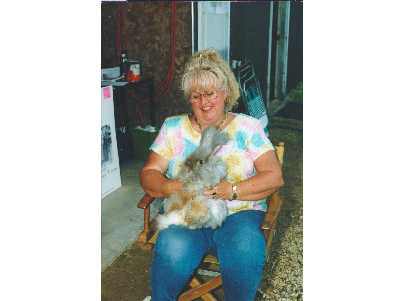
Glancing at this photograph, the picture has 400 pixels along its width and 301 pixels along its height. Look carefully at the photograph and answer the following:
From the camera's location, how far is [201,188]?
1.88 metres

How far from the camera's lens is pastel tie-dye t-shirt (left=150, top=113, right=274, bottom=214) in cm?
215

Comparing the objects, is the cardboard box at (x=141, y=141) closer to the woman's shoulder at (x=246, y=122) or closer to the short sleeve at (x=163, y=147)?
the short sleeve at (x=163, y=147)

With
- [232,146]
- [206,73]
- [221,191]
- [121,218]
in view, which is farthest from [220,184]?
[121,218]

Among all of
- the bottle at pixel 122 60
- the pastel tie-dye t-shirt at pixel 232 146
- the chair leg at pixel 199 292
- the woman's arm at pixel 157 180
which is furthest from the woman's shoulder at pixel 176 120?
the bottle at pixel 122 60

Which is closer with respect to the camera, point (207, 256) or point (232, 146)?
point (207, 256)

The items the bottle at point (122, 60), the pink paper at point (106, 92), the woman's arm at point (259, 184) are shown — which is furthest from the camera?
the bottle at point (122, 60)

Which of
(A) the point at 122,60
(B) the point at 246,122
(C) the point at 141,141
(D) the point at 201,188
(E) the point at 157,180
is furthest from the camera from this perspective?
(C) the point at 141,141

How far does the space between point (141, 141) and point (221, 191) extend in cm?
265

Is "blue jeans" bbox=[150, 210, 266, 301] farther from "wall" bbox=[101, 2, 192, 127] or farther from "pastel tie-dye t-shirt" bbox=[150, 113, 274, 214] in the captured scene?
"wall" bbox=[101, 2, 192, 127]

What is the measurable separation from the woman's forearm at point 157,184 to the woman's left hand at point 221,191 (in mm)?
198

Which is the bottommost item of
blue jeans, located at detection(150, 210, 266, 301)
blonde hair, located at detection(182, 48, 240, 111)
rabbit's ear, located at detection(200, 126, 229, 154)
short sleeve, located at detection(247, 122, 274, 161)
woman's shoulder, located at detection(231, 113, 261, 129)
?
blue jeans, located at detection(150, 210, 266, 301)

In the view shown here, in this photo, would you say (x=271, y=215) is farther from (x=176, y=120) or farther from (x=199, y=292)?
(x=176, y=120)

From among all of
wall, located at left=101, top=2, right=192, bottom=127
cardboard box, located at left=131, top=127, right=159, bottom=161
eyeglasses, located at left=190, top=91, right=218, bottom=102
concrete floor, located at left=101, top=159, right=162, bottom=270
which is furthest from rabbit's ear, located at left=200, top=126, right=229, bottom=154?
cardboard box, located at left=131, top=127, right=159, bottom=161

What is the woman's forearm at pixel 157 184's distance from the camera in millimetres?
2012
